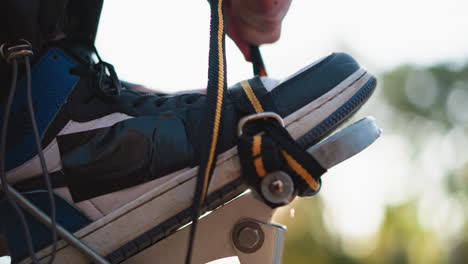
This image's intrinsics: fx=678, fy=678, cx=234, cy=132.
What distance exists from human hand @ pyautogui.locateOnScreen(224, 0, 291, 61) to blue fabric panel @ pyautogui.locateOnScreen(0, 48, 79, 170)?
0.48 m

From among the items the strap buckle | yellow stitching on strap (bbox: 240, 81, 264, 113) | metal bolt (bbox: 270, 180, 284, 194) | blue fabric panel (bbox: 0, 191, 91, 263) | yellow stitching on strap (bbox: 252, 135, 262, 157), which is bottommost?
blue fabric panel (bbox: 0, 191, 91, 263)

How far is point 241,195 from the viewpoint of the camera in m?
1.58

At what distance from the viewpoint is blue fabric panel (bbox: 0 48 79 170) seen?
1.52 metres

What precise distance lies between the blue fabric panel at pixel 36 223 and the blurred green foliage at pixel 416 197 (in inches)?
783

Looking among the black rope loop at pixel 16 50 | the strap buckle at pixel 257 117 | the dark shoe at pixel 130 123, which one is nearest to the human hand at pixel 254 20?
the dark shoe at pixel 130 123

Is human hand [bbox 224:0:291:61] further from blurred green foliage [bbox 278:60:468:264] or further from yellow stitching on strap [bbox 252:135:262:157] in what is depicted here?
blurred green foliage [bbox 278:60:468:264]

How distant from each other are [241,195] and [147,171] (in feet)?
0.75

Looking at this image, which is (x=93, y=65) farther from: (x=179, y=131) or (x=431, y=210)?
(x=431, y=210)

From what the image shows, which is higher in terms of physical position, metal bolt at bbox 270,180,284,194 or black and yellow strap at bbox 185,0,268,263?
black and yellow strap at bbox 185,0,268,263

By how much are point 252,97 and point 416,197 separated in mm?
21246

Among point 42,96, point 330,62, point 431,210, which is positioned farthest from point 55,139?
point 431,210

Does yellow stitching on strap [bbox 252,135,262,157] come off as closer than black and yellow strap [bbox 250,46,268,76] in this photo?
Yes

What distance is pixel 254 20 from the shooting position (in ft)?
5.88

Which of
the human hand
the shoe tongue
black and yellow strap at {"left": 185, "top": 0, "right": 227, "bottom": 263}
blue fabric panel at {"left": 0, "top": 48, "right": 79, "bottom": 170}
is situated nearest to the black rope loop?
blue fabric panel at {"left": 0, "top": 48, "right": 79, "bottom": 170}
